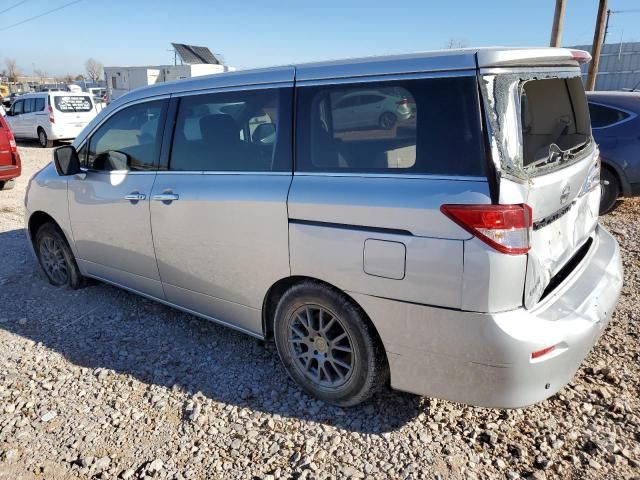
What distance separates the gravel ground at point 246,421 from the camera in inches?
95.4

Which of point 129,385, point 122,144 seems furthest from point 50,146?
point 129,385

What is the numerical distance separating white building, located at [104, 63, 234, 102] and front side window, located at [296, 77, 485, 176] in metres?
28.7

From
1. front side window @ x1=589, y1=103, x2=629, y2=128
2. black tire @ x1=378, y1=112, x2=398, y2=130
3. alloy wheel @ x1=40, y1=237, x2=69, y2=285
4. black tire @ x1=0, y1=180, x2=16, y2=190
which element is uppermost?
black tire @ x1=378, y1=112, x2=398, y2=130

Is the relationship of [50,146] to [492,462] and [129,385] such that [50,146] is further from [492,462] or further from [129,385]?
[492,462]

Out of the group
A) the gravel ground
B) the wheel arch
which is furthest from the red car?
the wheel arch

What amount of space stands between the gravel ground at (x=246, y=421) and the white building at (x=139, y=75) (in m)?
28.2

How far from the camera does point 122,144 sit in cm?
382

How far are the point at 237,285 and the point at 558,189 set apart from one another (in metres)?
1.88

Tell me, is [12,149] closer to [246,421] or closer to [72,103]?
[72,103]

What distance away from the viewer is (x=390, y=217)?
2.29 meters

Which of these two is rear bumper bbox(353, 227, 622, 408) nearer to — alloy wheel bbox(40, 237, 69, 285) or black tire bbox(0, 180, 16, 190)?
alloy wheel bbox(40, 237, 69, 285)

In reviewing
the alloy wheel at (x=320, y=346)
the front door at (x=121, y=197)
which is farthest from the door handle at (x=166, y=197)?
the alloy wheel at (x=320, y=346)

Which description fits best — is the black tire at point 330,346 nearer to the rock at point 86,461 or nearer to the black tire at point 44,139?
the rock at point 86,461

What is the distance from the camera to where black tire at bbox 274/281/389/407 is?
2584 millimetres
